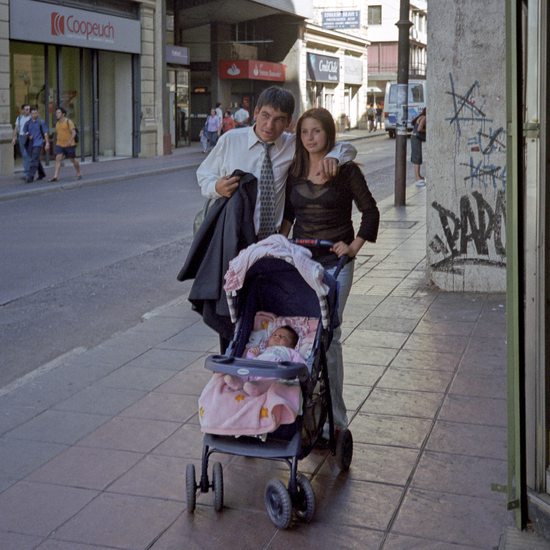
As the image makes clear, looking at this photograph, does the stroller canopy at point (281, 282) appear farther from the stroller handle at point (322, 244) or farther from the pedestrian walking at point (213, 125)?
the pedestrian walking at point (213, 125)

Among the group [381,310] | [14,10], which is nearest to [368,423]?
[381,310]

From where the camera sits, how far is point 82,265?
39.4 ft

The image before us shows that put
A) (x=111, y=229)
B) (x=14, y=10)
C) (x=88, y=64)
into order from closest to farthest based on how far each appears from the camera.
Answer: (x=111, y=229) → (x=14, y=10) → (x=88, y=64)

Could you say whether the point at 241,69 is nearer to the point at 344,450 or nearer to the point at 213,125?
the point at 213,125

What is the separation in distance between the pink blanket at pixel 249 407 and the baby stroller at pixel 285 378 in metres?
0.07

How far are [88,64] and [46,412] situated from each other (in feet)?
87.1

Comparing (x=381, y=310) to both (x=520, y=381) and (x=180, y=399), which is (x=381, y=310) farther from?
(x=520, y=381)

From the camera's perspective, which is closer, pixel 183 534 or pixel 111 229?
pixel 183 534

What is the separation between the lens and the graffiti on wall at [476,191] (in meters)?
9.41

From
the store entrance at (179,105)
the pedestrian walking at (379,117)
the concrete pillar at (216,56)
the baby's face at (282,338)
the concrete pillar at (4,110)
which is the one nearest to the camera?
the baby's face at (282,338)

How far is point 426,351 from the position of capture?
738 cm

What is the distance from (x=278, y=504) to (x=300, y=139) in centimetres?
192

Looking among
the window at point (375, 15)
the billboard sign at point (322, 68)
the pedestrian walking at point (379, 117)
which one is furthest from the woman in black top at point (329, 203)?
the window at point (375, 15)

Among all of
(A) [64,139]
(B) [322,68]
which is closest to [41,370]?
(A) [64,139]
